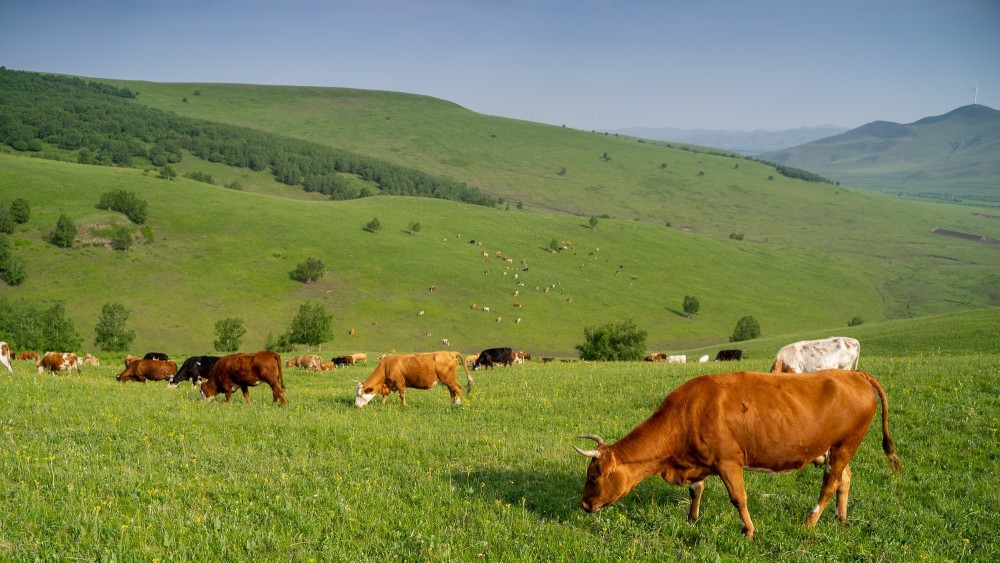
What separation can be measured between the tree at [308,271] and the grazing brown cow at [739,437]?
90.2 meters

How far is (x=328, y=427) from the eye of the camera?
14.8 meters

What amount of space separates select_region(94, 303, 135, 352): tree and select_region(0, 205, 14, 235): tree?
32288mm

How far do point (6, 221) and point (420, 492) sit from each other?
10360 centimetres

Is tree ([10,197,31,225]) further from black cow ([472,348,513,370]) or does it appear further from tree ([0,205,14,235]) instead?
black cow ([472,348,513,370])

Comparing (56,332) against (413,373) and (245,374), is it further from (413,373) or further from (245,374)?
(413,373)

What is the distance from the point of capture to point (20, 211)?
9181cm

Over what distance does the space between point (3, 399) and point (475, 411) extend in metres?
11.8

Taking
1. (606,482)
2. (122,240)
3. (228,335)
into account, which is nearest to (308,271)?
(122,240)

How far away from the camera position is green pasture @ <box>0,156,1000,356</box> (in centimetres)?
8356

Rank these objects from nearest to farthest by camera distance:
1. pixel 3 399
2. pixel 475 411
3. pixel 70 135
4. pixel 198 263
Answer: pixel 3 399 < pixel 475 411 < pixel 198 263 < pixel 70 135

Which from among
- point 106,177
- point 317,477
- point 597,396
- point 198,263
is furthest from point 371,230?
point 317,477

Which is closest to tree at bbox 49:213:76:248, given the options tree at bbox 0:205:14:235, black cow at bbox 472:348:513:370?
tree at bbox 0:205:14:235

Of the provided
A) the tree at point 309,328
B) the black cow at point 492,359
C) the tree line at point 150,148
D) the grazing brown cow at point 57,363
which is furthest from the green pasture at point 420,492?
the tree line at point 150,148

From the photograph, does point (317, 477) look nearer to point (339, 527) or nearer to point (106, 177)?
point (339, 527)
